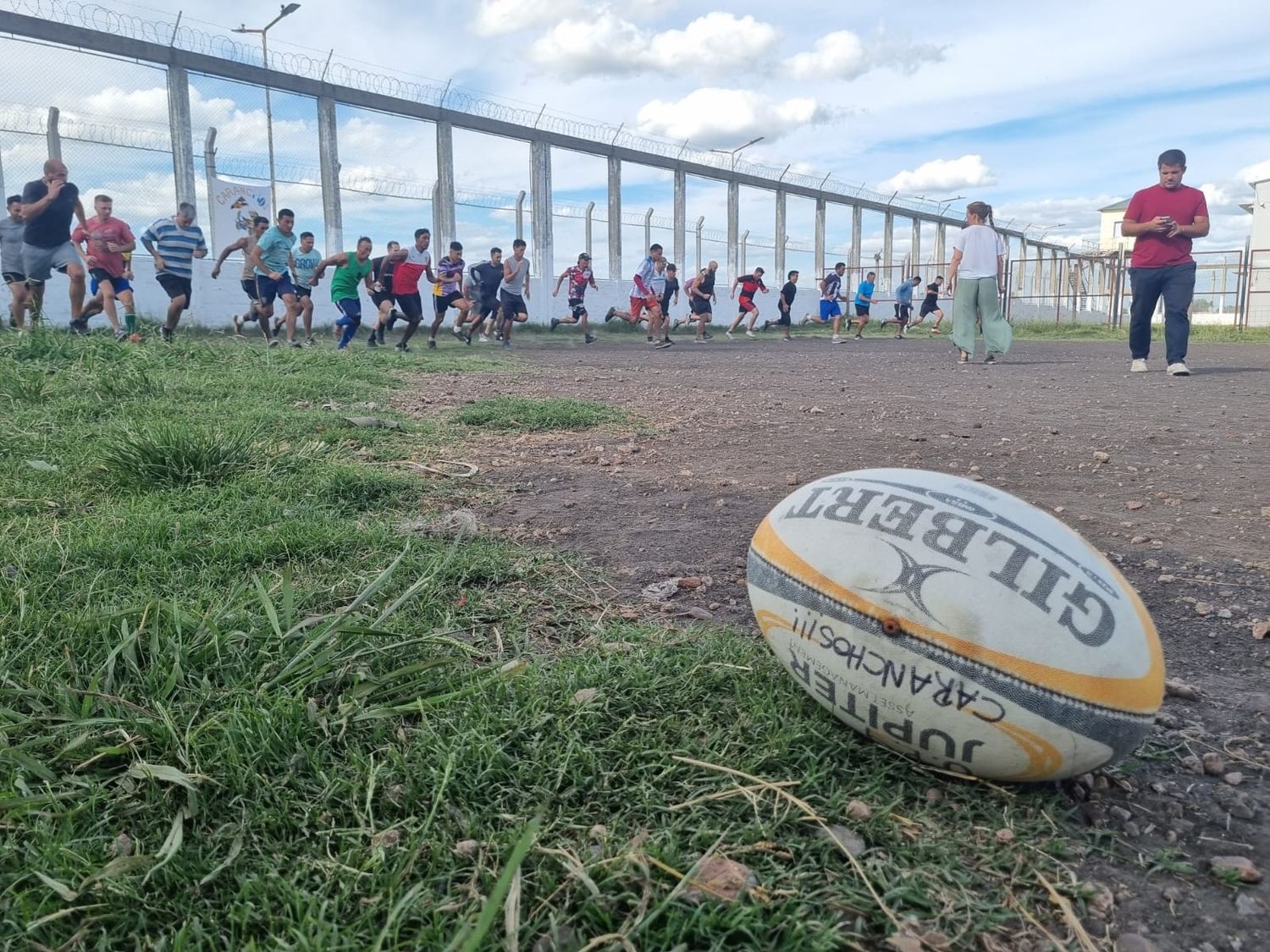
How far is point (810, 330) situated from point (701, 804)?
33.8 m

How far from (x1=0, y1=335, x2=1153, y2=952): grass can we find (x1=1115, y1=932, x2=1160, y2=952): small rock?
0.40 ft

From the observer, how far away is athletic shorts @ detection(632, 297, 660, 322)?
19922mm

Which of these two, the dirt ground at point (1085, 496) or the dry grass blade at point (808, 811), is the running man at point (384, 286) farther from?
the dry grass blade at point (808, 811)

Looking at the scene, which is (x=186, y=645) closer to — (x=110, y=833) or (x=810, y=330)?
(x=110, y=833)

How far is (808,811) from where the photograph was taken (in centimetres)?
178

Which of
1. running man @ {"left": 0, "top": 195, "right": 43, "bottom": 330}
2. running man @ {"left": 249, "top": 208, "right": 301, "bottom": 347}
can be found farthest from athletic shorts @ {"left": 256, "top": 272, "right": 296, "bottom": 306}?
running man @ {"left": 0, "top": 195, "right": 43, "bottom": 330}

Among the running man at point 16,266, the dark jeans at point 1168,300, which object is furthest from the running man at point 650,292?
the running man at point 16,266

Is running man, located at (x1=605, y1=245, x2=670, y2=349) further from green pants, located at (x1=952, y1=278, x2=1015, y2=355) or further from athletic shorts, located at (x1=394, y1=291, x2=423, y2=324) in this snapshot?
green pants, located at (x1=952, y1=278, x2=1015, y2=355)

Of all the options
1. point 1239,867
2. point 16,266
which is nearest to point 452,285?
point 16,266

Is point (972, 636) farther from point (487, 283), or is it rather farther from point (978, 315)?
point (487, 283)

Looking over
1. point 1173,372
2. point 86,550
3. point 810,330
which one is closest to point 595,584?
point 86,550

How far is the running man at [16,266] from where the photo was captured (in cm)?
1002

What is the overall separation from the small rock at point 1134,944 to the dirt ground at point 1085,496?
2cm

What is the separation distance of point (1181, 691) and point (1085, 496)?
7.11 feet
